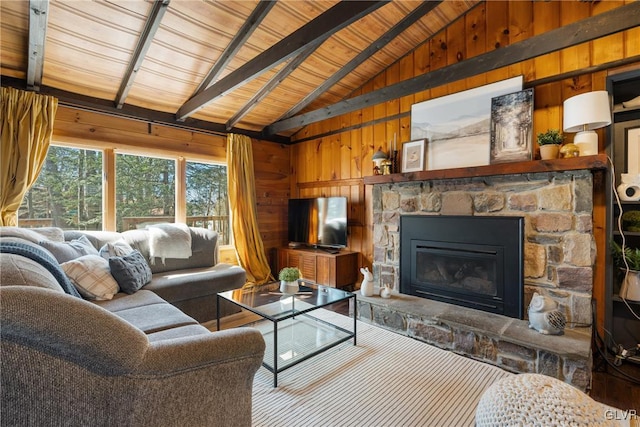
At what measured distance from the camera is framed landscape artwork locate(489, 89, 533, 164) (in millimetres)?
2518

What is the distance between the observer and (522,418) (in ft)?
3.48

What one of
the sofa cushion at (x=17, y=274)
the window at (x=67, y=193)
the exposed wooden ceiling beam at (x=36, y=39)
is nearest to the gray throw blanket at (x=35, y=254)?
the sofa cushion at (x=17, y=274)

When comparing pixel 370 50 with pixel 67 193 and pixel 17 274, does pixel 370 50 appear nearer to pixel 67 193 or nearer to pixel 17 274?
pixel 17 274

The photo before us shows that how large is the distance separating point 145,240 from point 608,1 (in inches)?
186

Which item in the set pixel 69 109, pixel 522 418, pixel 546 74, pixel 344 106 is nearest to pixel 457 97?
pixel 546 74

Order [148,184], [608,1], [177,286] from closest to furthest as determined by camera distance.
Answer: [608,1] < [177,286] < [148,184]

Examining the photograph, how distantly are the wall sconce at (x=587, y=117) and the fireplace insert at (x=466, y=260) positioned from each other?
27.2 inches

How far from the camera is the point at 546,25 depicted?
8.49 ft

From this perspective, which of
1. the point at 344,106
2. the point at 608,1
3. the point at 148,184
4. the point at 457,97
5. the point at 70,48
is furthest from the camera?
the point at 148,184

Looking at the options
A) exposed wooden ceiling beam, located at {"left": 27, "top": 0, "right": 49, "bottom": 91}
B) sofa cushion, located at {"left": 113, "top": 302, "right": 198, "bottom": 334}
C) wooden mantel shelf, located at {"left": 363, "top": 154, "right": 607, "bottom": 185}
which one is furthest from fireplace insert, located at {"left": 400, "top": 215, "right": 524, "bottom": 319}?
exposed wooden ceiling beam, located at {"left": 27, "top": 0, "right": 49, "bottom": 91}

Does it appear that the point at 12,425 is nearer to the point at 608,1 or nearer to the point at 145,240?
the point at 145,240

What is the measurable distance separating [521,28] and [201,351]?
364cm

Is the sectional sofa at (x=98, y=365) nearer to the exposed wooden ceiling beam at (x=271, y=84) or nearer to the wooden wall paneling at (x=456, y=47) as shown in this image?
the exposed wooden ceiling beam at (x=271, y=84)

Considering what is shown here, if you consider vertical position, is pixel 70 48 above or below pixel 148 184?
above
